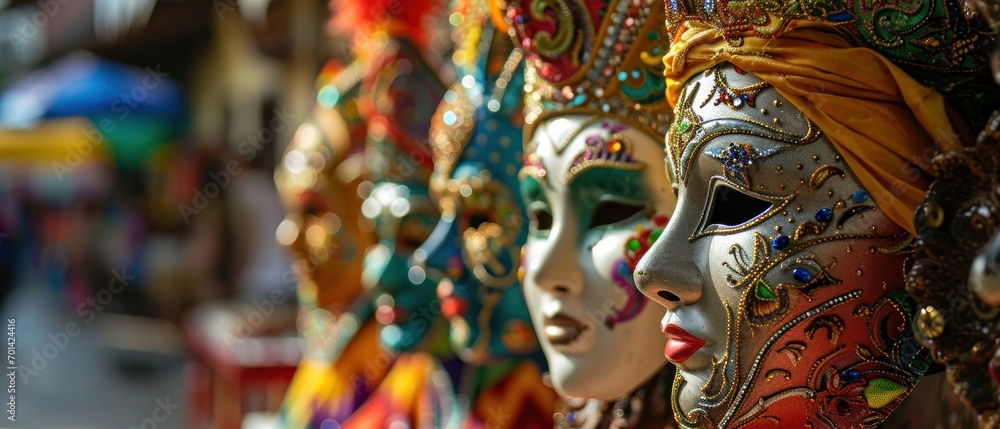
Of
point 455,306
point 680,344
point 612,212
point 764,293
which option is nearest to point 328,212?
point 455,306

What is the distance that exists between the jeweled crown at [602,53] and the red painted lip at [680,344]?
55 centimetres

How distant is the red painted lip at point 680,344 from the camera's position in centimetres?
195

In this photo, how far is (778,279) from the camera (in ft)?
6.10

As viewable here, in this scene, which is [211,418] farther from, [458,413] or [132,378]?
[132,378]

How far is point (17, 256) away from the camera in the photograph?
30.4 feet

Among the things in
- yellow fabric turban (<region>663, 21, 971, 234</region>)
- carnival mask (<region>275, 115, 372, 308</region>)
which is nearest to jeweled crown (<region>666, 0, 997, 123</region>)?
yellow fabric turban (<region>663, 21, 971, 234</region>)

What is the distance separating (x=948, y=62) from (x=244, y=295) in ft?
21.0

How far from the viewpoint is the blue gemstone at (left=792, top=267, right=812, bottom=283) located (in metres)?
1.83

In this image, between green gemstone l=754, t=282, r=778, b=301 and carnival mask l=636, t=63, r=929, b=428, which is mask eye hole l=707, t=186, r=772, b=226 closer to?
carnival mask l=636, t=63, r=929, b=428

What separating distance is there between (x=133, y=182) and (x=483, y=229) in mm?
6938

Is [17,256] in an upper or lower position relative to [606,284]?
lower

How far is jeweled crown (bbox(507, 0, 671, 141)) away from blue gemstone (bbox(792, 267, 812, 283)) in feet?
2.08

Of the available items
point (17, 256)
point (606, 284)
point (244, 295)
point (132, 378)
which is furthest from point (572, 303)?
point (17, 256)

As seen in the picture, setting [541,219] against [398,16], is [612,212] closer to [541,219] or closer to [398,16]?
[541,219]
